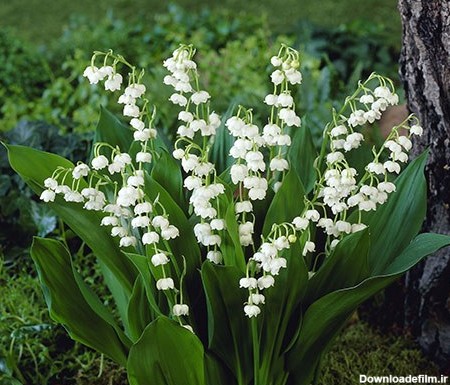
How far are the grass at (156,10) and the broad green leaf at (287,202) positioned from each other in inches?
139

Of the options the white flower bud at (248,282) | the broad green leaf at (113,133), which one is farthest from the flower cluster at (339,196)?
the broad green leaf at (113,133)

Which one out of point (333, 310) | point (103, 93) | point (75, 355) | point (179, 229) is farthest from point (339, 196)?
point (103, 93)

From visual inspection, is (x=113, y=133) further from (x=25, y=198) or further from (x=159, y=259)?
(x=25, y=198)

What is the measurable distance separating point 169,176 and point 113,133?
31 cm

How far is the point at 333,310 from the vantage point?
1.83 m

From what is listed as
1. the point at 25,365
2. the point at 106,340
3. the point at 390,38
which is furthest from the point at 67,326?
the point at 390,38

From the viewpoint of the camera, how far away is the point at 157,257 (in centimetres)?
169

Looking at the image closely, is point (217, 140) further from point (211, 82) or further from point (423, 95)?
point (211, 82)

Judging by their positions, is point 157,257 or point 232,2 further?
point 232,2

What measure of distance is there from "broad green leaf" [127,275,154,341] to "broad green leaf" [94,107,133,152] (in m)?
0.44

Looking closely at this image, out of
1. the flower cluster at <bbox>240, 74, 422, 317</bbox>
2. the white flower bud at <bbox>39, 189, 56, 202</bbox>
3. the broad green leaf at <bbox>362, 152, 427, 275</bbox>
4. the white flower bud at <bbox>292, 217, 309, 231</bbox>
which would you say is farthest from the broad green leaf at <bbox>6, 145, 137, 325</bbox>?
the broad green leaf at <bbox>362, 152, 427, 275</bbox>

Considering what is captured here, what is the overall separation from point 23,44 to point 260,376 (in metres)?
3.01

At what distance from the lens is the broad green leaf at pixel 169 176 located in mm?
1930

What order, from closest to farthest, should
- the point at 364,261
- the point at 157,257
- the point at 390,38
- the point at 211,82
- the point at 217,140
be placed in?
1. the point at 157,257
2. the point at 364,261
3. the point at 217,140
4. the point at 211,82
5. the point at 390,38
